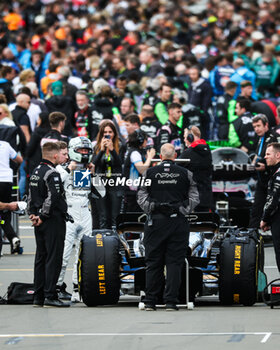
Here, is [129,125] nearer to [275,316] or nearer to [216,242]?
[216,242]

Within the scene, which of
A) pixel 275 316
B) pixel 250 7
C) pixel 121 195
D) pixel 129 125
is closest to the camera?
pixel 275 316

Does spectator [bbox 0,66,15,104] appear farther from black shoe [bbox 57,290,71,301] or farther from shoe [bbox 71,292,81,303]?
shoe [bbox 71,292,81,303]

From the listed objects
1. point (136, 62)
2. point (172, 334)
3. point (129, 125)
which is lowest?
point (172, 334)

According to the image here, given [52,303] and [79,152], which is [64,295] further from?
[79,152]

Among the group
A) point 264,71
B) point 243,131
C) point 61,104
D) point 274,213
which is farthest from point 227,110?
point 274,213

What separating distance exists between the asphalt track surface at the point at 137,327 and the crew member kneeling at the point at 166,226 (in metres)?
0.32

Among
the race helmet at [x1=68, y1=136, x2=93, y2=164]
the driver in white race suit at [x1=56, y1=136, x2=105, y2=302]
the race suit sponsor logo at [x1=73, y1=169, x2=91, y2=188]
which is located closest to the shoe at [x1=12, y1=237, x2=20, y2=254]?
the driver in white race suit at [x1=56, y1=136, x2=105, y2=302]

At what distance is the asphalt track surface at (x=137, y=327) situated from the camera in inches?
397

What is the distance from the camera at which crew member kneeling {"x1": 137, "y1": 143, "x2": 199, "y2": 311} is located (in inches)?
472

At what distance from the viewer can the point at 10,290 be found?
12961 mm

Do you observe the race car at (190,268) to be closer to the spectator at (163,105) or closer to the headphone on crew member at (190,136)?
the headphone on crew member at (190,136)

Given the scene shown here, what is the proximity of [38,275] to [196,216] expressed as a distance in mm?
2038

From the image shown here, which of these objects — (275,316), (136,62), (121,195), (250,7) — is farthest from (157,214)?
(250,7)

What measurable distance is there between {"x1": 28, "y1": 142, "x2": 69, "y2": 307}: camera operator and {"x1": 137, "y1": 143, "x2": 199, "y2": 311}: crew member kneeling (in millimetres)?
941
